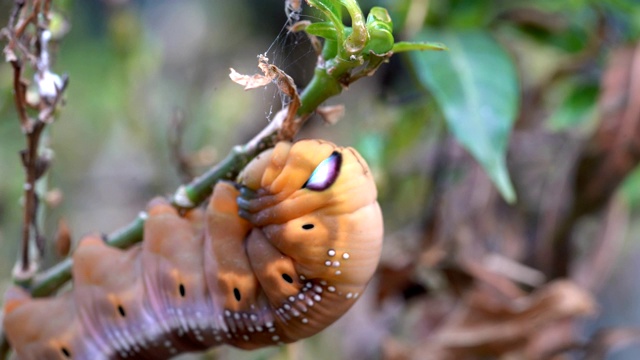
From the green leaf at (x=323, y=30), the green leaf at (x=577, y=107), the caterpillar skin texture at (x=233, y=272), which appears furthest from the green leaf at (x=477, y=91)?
the green leaf at (x=323, y=30)

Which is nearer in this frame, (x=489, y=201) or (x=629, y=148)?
(x=629, y=148)

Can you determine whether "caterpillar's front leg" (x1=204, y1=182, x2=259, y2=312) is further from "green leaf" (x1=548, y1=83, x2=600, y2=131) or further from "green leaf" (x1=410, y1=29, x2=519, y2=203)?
"green leaf" (x1=548, y1=83, x2=600, y2=131)

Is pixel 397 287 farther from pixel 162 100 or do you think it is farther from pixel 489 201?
pixel 162 100

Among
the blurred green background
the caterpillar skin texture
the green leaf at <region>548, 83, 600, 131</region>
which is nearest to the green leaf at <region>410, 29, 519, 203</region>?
the blurred green background

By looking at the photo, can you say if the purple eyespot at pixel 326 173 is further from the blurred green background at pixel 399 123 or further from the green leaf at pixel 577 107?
the green leaf at pixel 577 107

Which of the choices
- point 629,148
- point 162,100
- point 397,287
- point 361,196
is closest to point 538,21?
point 629,148

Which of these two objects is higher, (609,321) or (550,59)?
(550,59)

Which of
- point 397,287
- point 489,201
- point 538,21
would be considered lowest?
point 397,287

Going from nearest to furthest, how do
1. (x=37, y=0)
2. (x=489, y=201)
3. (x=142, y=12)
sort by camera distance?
(x=37, y=0), (x=489, y=201), (x=142, y=12)
